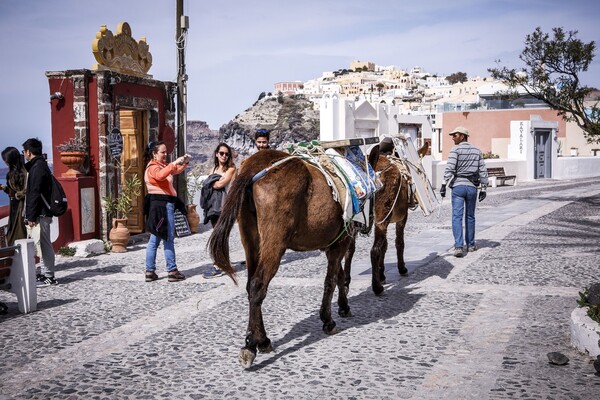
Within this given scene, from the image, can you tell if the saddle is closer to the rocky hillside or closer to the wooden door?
the wooden door

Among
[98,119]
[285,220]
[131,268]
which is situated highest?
[98,119]

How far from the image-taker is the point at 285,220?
4.91m

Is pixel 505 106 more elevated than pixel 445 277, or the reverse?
pixel 505 106

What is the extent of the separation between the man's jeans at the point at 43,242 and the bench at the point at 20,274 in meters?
1.31

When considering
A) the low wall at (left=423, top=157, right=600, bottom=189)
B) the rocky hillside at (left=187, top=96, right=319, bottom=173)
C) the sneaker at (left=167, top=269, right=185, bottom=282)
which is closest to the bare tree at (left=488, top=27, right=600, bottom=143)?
the low wall at (left=423, top=157, right=600, bottom=189)

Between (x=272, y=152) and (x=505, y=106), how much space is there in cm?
3983

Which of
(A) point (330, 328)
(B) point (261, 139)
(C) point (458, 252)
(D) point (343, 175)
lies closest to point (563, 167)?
(C) point (458, 252)

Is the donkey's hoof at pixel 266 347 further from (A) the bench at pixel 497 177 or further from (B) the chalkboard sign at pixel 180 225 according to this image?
(A) the bench at pixel 497 177

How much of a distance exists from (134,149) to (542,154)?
81.1 feet

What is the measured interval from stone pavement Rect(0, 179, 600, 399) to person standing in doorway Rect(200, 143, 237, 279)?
0.87 meters

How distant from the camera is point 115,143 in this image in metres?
11.7

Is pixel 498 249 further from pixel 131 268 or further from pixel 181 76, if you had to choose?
pixel 181 76

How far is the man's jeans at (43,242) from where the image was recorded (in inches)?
319

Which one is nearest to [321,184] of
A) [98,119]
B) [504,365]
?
[504,365]
